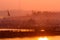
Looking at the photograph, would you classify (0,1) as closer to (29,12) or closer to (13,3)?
(13,3)

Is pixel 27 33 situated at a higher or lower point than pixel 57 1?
lower

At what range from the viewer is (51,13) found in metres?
0.78

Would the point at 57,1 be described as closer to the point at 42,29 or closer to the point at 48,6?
the point at 48,6

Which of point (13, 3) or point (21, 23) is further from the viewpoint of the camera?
point (13, 3)

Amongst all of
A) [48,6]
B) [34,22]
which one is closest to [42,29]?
[34,22]

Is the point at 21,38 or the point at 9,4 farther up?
the point at 9,4

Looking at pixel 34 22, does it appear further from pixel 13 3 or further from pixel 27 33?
pixel 13 3

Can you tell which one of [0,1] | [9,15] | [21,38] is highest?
[0,1]

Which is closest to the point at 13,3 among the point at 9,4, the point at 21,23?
the point at 9,4

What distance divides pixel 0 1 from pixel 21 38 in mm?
285

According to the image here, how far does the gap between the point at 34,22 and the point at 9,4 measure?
23 centimetres

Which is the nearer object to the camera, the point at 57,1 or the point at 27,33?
the point at 27,33

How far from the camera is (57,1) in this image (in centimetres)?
84

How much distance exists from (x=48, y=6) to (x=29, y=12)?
5.3 inches
